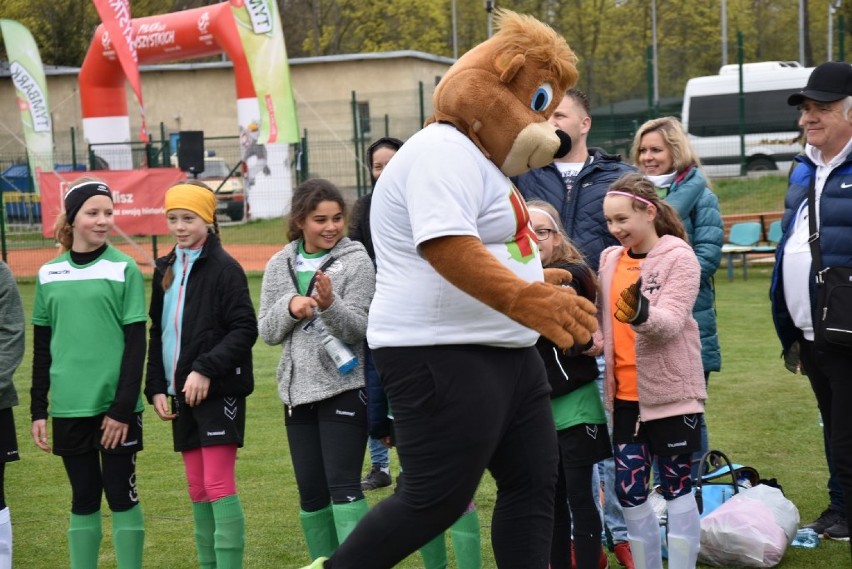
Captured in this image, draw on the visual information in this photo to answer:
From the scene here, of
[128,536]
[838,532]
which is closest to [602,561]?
[838,532]

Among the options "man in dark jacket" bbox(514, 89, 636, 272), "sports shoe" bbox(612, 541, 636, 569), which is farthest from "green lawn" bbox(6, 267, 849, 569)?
"man in dark jacket" bbox(514, 89, 636, 272)

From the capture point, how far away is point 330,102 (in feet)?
113

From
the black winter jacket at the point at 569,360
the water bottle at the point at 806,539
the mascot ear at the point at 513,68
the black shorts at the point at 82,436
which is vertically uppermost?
the mascot ear at the point at 513,68

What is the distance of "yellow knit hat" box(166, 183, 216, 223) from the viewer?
489 cm

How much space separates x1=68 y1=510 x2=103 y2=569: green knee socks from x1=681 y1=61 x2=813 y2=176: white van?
66.8ft

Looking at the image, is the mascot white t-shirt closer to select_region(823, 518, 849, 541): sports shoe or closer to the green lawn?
the green lawn

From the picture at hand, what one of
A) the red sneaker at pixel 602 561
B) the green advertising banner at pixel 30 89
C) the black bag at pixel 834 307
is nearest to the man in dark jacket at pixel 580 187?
the black bag at pixel 834 307

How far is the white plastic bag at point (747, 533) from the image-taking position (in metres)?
4.97

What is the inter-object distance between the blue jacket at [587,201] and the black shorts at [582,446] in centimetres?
82

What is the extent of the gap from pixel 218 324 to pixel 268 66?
18871 millimetres

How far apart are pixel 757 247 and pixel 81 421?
14.1m

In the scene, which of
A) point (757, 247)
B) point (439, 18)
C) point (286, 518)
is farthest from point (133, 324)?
point (439, 18)

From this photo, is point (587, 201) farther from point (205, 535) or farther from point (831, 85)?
point (205, 535)

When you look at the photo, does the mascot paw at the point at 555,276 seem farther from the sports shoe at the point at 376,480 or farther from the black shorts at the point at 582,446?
the sports shoe at the point at 376,480
